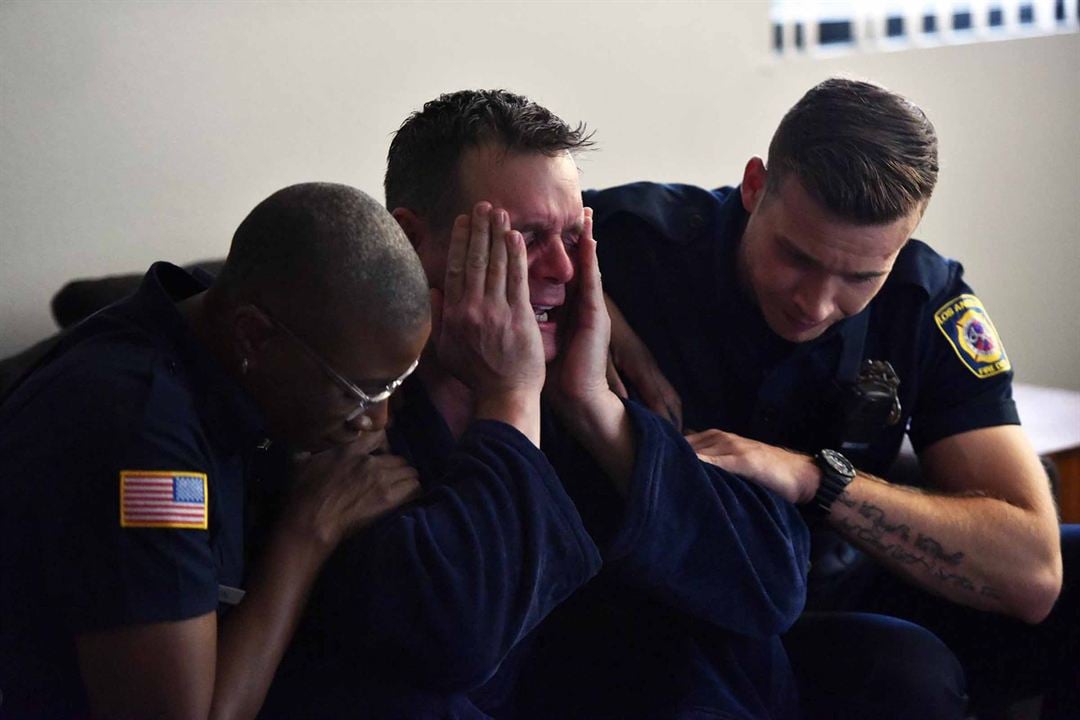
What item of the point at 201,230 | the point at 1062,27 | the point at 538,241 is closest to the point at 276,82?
the point at 201,230

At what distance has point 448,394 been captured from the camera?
5.28 feet

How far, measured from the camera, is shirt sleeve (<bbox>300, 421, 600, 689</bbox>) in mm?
1257

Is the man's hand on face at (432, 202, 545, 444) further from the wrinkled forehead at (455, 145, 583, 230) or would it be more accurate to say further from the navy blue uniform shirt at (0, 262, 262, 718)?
the navy blue uniform shirt at (0, 262, 262, 718)

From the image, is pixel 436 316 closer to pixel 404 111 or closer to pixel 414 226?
pixel 414 226

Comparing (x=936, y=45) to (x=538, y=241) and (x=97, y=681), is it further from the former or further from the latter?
(x=97, y=681)

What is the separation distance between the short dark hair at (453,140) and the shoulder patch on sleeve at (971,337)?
25.7 inches

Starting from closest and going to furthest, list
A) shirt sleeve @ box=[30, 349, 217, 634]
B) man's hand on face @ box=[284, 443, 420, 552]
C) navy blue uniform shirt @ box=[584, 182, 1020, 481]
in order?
shirt sleeve @ box=[30, 349, 217, 634]
man's hand on face @ box=[284, 443, 420, 552]
navy blue uniform shirt @ box=[584, 182, 1020, 481]

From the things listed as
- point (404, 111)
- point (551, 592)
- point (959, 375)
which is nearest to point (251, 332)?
point (551, 592)

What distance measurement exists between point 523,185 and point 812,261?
0.47m

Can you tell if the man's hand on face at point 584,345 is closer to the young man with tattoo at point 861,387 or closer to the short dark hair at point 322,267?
the young man with tattoo at point 861,387

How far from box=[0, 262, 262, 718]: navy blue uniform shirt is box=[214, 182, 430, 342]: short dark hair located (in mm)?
121

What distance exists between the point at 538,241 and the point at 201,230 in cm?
118

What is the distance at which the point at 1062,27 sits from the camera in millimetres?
3527

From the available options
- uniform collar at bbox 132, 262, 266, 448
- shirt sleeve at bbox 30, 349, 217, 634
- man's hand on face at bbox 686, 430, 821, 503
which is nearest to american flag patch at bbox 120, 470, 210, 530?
shirt sleeve at bbox 30, 349, 217, 634
